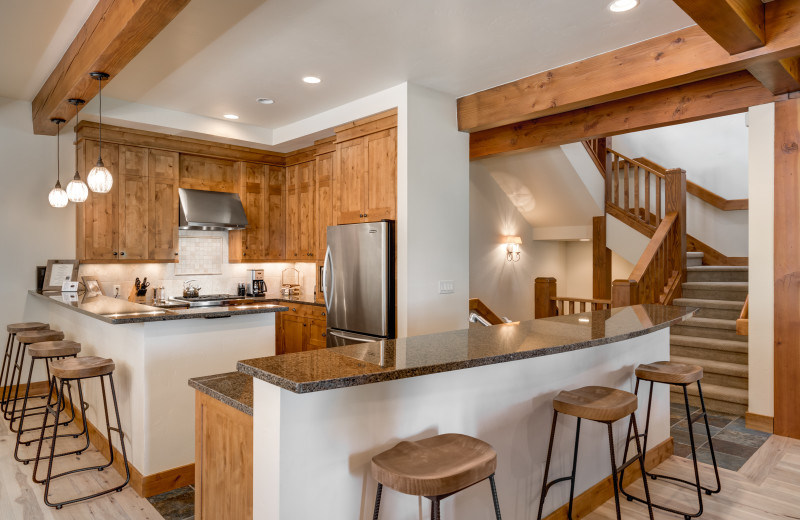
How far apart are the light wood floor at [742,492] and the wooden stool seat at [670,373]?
681 millimetres

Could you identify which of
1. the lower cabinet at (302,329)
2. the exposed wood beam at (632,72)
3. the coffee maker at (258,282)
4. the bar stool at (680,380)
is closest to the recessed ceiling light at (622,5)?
the exposed wood beam at (632,72)

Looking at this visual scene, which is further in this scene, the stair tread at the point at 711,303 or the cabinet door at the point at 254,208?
the cabinet door at the point at 254,208

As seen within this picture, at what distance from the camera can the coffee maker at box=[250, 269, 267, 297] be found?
242 inches

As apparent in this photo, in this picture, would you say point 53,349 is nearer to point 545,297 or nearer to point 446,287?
point 446,287

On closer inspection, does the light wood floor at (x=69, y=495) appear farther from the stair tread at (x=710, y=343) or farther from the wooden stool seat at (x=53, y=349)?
the stair tread at (x=710, y=343)

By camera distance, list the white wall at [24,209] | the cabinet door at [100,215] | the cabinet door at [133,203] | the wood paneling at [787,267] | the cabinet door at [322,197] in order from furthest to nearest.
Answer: the cabinet door at [322,197]
the cabinet door at [133,203]
the cabinet door at [100,215]
the white wall at [24,209]
the wood paneling at [787,267]

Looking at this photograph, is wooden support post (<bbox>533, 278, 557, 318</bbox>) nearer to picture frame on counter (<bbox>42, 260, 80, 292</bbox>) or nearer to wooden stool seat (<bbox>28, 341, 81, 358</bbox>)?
wooden stool seat (<bbox>28, 341, 81, 358</bbox>)

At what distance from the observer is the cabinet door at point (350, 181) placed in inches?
177

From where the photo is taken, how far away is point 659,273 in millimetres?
5570

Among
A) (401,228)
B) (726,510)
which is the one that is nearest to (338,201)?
(401,228)

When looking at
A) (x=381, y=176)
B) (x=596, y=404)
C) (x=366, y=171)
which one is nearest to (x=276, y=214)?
(x=366, y=171)

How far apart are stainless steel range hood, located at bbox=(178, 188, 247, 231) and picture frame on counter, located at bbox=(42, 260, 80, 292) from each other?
1.09 metres

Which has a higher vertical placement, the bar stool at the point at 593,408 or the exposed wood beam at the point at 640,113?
the exposed wood beam at the point at 640,113

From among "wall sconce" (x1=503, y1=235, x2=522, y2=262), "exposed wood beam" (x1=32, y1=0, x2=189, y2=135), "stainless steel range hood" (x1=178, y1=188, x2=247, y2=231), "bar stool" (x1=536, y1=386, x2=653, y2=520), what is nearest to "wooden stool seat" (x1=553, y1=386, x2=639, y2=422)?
"bar stool" (x1=536, y1=386, x2=653, y2=520)
